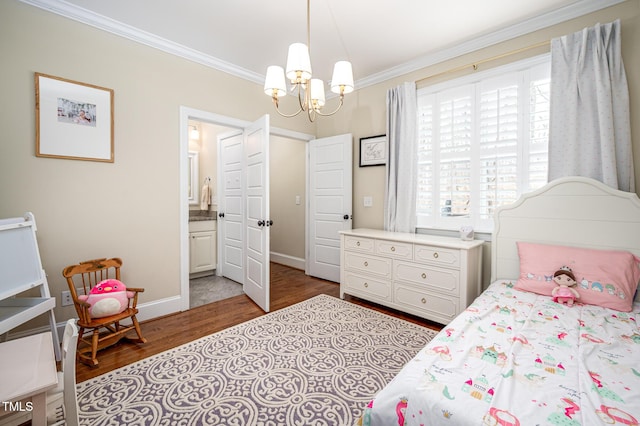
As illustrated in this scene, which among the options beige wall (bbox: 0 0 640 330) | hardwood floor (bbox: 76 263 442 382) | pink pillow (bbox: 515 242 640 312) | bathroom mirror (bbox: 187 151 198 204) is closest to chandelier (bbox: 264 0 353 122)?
beige wall (bbox: 0 0 640 330)

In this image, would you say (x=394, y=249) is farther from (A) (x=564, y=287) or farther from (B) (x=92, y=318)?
(B) (x=92, y=318)

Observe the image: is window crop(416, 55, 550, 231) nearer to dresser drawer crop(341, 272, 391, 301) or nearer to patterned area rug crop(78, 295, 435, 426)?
dresser drawer crop(341, 272, 391, 301)

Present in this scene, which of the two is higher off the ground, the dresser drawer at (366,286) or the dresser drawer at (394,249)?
the dresser drawer at (394,249)

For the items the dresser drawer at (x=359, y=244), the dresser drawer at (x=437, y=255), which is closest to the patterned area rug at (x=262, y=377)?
the dresser drawer at (x=437, y=255)

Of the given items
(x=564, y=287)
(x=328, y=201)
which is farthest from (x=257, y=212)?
(x=564, y=287)

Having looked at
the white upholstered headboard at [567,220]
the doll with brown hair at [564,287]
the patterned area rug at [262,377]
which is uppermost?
the white upholstered headboard at [567,220]

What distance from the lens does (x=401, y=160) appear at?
3375 millimetres

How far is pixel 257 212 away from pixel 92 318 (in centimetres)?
167

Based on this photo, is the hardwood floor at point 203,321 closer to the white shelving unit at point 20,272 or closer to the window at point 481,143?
the white shelving unit at point 20,272

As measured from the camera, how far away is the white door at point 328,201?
13.1ft

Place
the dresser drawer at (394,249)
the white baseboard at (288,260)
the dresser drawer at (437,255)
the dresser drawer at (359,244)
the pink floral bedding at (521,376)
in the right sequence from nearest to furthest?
the pink floral bedding at (521,376)
the dresser drawer at (437,255)
the dresser drawer at (394,249)
the dresser drawer at (359,244)
the white baseboard at (288,260)

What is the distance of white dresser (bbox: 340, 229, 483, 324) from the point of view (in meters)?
2.53

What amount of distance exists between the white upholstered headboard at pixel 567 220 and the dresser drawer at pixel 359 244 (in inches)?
45.4

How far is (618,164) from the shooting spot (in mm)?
2178
